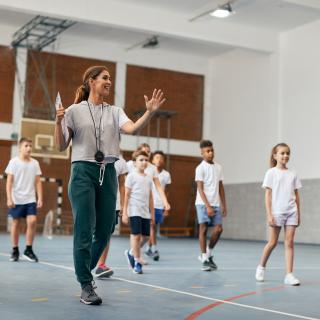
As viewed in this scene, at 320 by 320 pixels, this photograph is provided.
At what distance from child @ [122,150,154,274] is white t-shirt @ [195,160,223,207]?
31.9 inches

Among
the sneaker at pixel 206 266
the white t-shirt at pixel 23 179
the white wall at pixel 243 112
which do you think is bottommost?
the sneaker at pixel 206 266

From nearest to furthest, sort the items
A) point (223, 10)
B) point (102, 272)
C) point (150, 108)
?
point (150, 108)
point (102, 272)
point (223, 10)

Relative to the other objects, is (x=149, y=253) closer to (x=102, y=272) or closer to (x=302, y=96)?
(x=102, y=272)

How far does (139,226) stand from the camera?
7906mm

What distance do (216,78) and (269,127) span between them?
3878mm

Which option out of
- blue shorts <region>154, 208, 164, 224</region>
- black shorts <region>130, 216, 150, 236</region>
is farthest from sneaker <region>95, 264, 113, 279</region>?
blue shorts <region>154, 208, 164, 224</region>

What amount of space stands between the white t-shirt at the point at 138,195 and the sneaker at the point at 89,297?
9.84ft

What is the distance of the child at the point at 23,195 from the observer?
8.82 meters

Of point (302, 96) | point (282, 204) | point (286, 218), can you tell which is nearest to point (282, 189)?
point (282, 204)

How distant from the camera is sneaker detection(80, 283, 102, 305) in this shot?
4.90 meters

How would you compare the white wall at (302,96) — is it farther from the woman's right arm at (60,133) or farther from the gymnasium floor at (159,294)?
the woman's right arm at (60,133)

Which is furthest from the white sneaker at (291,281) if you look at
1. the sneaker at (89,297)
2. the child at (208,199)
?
the sneaker at (89,297)

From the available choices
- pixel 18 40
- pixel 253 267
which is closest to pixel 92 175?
pixel 253 267

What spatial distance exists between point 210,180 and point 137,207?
1274 millimetres
